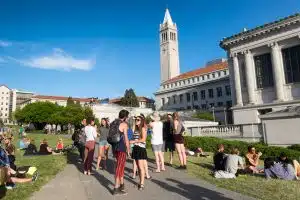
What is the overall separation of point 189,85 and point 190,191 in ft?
288

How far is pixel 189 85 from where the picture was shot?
94438 millimetres

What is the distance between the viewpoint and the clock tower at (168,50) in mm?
114275

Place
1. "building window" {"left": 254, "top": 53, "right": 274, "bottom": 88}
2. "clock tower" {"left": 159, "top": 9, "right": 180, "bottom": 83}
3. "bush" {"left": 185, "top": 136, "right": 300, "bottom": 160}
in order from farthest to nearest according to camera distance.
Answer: "clock tower" {"left": 159, "top": 9, "right": 180, "bottom": 83} → "building window" {"left": 254, "top": 53, "right": 274, "bottom": 88} → "bush" {"left": 185, "top": 136, "right": 300, "bottom": 160}

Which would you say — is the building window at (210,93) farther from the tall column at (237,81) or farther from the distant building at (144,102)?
the distant building at (144,102)

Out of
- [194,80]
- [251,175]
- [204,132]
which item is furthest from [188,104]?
[251,175]

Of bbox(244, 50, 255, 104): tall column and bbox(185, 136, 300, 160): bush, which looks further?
bbox(244, 50, 255, 104): tall column

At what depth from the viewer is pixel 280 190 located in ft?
26.1

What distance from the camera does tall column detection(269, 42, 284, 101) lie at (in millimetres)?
37000

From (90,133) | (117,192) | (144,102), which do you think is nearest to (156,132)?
(90,133)

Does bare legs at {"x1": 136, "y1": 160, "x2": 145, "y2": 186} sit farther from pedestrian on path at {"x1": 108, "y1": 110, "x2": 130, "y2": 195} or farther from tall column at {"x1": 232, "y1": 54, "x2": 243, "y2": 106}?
tall column at {"x1": 232, "y1": 54, "x2": 243, "y2": 106}

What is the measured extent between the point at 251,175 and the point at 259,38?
108 feet

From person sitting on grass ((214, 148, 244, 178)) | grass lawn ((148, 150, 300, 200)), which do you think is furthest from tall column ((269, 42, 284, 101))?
grass lawn ((148, 150, 300, 200))

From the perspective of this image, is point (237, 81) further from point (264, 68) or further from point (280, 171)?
point (280, 171)

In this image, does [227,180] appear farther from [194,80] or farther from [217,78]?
[194,80]
